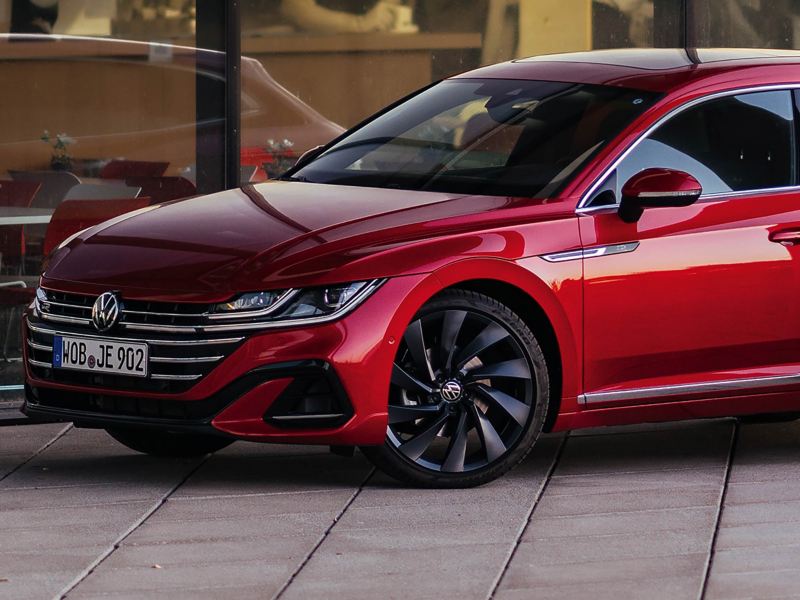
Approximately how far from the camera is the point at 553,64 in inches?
319

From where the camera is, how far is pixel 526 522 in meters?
6.50

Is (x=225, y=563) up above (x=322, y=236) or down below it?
below

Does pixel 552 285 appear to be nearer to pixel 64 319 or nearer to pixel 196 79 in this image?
pixel 64 319

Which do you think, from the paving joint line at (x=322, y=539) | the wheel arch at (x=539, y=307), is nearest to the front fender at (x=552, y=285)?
the wheel arch at (x=539, y=307)

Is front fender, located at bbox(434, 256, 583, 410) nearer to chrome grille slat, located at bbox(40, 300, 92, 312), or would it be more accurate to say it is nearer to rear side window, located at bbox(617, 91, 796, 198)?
rear side window, located at bbox(617, 91, 796, 198)

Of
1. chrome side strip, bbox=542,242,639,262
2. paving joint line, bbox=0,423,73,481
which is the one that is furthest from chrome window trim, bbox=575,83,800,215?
paving joint line, bbox=0,423,73,481

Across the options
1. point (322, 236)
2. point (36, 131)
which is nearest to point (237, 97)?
point (36, 131)

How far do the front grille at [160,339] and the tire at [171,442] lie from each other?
0.76 metres

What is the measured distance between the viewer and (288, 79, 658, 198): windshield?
7414 mm

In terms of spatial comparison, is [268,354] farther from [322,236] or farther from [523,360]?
[523,360]

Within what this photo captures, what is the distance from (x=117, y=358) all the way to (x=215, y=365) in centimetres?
41

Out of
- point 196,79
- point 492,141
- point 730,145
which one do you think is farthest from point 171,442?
point 196,79

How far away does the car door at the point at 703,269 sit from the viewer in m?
7.15

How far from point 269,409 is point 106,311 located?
694 mm
